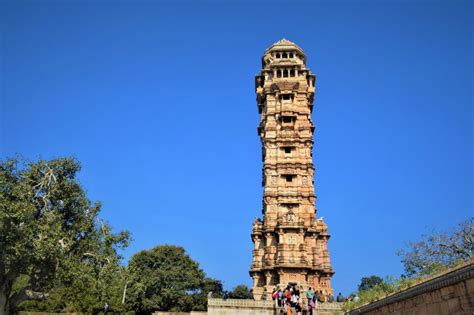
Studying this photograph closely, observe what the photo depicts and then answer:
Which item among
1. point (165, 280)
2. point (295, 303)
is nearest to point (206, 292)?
point (165, 280)

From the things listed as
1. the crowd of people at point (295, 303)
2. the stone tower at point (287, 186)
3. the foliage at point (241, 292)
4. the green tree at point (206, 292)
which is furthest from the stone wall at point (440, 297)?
the foliage at point (241, 292)

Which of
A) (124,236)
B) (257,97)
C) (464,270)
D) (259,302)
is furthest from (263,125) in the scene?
(464,270)

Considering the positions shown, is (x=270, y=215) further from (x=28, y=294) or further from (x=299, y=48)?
(x=28, y=294)

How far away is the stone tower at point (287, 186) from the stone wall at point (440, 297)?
3202 centimetres

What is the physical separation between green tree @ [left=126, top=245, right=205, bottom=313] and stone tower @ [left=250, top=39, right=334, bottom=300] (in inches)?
496

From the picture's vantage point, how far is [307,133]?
179 feet

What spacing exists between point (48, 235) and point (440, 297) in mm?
20686

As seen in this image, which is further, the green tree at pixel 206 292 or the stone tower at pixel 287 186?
the green tree at pixel 206 292

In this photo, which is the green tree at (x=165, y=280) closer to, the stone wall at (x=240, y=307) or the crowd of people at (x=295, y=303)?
the stone wall at (x=240, y=307)

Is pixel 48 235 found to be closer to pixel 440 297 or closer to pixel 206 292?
pixel 440 297

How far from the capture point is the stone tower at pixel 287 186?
4800cm

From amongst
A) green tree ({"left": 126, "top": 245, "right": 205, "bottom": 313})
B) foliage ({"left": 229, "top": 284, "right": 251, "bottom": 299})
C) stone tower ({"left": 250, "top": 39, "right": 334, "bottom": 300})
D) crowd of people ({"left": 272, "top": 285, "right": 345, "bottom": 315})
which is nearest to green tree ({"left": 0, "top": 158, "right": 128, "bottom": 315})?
crowd of people ({"left": 272, "top": 285, "right": 345, "bottom": 315})

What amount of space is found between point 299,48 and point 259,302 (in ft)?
121

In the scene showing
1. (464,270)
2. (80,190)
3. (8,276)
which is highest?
(80,190)
